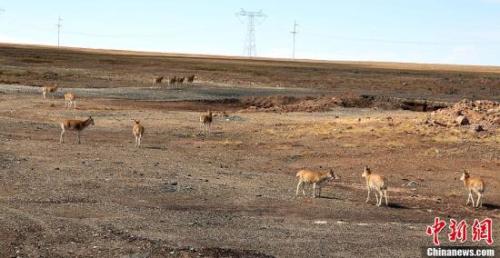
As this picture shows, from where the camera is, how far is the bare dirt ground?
47.0ft

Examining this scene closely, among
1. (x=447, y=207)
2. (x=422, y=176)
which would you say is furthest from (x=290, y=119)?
(x=447, y=207)

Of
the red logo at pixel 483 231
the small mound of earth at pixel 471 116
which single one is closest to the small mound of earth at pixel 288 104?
the small mound of earth at pixel 471 116

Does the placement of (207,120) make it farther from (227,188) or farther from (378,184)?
(378,184)

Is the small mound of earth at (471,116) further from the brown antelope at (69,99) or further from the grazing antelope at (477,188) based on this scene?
the brown antelope at (69,99)

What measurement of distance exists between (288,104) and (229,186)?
3043cm

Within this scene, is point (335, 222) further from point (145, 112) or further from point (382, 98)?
point (382, 98)

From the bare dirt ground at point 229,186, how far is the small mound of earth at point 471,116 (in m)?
1.03

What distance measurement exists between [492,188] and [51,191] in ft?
42.6

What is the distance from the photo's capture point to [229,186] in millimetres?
20797

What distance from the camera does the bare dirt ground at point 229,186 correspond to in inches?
564

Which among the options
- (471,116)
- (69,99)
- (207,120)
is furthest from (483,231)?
(69,99)

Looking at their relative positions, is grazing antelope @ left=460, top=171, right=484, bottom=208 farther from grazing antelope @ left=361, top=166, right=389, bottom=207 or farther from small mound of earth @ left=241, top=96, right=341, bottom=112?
small mound of earth @ left=241, top=96, right=341, bottom=112

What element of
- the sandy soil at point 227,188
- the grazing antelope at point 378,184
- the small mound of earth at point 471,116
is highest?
the small mound of earth at point 471,116

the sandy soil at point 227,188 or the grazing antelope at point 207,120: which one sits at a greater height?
the grazing antelope at point 207,120
